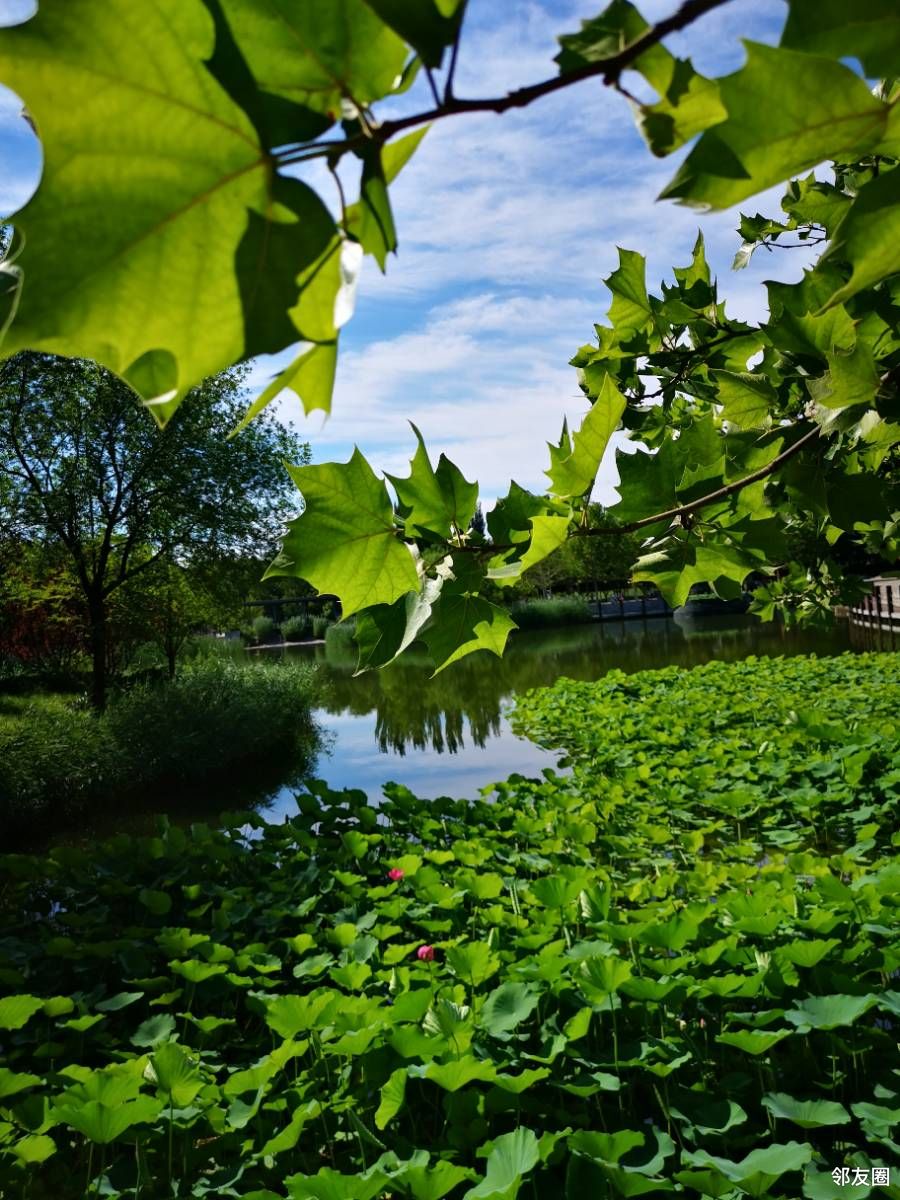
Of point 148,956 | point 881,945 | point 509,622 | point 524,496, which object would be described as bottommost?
point 148,956

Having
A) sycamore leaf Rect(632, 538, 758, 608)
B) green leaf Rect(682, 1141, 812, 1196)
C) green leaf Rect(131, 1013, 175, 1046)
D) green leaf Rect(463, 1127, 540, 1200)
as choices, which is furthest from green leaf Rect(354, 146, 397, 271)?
green leaf Rect(131, 1013, 175, 1046)

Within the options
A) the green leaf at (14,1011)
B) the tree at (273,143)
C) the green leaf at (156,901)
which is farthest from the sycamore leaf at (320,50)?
the green leaf at (156,901)

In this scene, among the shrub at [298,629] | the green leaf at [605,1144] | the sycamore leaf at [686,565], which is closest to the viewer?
the sycamore leaf at [686,565]

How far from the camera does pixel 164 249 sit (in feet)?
1.00

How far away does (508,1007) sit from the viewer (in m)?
2.14

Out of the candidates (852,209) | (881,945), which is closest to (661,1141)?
(881,945)

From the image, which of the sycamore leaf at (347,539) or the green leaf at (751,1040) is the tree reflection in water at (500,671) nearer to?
the green leaf at (751,1040)

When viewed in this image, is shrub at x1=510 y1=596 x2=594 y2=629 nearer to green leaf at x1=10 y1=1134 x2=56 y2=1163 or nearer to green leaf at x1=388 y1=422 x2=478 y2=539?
green leaf at x1=10 y1=1134 x2=56 y2=1163

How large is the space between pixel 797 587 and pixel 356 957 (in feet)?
6.05

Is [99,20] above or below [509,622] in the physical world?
above

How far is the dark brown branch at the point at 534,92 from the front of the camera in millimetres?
308

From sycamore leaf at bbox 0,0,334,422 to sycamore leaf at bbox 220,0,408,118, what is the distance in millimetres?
24

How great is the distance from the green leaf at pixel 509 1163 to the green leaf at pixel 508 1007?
0.39 metres

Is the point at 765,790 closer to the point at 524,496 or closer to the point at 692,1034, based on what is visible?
the point at 692,1034
